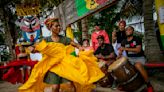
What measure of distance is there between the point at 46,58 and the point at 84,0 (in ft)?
14.2

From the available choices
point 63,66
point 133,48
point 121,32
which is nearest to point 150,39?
point 121,32

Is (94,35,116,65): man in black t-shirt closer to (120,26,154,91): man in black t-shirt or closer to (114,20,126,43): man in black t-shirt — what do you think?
(114,20,126,43): man in black t-shirt

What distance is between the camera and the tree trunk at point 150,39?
10.2 metres

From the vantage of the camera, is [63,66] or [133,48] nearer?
[63,66]

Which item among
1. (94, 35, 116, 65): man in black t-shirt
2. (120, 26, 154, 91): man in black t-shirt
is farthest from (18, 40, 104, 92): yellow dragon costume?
(94, 35, 116, 65): man in black t-shirt

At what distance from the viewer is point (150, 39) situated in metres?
10.4

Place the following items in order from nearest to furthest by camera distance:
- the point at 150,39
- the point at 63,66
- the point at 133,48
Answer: the point at 63,66
the point at 133,48
the point at 150,39

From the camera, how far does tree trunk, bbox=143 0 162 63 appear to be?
1023 cm

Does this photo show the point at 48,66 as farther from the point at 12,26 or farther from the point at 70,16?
the point at 12,26

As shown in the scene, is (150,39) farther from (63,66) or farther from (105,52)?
(63,66)

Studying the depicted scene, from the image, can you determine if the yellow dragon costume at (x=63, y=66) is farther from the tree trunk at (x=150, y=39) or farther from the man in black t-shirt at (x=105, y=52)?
the tree trunk at (x=150, y=39)

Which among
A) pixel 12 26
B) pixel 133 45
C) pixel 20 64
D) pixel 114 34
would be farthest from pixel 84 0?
pixel 12 26

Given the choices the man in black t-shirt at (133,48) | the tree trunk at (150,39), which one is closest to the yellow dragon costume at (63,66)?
the man in black t-shirt at (133,48)

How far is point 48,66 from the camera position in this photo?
645 centimetres
